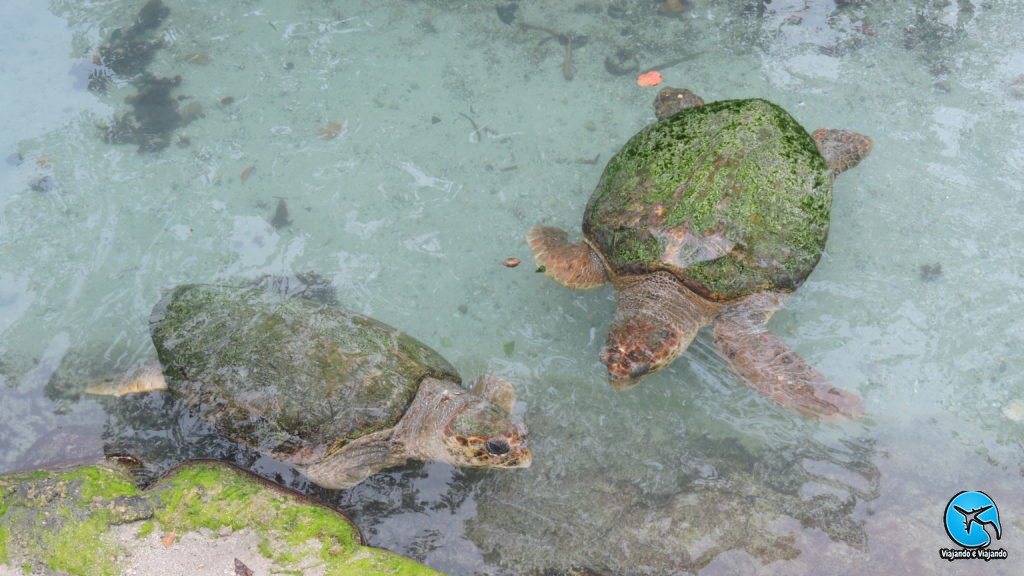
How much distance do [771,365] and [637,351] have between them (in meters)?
0.97

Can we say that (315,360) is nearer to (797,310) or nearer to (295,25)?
(797,310)

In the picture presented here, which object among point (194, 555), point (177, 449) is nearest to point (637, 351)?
point (194, 555)

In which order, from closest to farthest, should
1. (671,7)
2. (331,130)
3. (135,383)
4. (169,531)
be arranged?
(169,531) < (135,383) < (331,130) < (671,7)

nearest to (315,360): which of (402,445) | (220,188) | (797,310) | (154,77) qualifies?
(402,445)

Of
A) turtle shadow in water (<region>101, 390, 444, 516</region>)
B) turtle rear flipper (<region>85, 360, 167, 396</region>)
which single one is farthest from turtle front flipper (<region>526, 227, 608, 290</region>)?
turtle rear flipper (<region>85, 360, 167, 396</region>)

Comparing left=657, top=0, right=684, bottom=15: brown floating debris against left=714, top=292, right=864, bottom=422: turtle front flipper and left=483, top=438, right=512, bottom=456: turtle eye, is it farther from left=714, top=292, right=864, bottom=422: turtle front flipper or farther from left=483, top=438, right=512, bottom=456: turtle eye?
left=483, top=438, right=512, bottom=456: turtle eye

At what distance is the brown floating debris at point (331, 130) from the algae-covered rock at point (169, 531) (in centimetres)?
348

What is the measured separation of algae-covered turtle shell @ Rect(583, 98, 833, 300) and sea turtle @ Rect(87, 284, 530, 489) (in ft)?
4.97

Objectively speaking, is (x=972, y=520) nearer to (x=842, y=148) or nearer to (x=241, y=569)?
(x=842, y=148)

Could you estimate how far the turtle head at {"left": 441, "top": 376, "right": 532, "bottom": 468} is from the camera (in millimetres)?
3912

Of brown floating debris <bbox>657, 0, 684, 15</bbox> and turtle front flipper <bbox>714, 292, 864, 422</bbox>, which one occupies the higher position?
brown floating debris <bbox>657, 0, 684, 15</bbox>

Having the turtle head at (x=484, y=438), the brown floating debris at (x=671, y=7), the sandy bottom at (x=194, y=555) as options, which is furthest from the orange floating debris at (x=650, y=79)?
the sandy bottom at (x=194, y=555)

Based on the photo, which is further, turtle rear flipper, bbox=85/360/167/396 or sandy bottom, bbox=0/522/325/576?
turtle rear flipper, bbox=85/360/167/396
